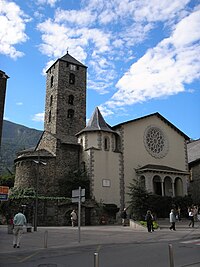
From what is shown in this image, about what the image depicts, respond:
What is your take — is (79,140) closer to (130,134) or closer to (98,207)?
(130,134)

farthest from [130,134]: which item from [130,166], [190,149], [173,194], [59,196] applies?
[190,149]

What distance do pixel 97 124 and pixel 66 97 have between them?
465 inches

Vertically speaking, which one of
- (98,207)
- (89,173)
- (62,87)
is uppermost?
(62,87)

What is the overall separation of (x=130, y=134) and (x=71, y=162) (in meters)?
8.00

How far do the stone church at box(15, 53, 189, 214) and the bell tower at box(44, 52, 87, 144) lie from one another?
21 centimetres

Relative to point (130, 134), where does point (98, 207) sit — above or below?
below

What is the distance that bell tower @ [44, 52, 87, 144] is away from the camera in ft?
150

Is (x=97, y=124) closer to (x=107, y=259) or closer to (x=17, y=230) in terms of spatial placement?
(x=17, y=230)

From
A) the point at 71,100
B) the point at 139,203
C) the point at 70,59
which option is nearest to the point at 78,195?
the point at 139,203

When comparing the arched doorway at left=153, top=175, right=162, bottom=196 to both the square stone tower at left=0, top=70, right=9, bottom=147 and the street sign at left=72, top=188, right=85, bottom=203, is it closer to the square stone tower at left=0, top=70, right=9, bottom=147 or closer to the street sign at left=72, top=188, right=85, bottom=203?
the square stone tower at left=0, top=70, right=9, bottom=147

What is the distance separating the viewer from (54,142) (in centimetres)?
3734

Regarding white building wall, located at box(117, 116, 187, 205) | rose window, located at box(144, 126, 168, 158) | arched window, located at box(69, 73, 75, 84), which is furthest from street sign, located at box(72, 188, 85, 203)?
arched window, located at box(69, 73, 75, 84)

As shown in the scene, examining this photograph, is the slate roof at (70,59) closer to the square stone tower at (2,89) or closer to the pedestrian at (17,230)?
the square stone tower at (2,89)

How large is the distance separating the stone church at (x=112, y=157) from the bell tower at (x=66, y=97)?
0.68ft
